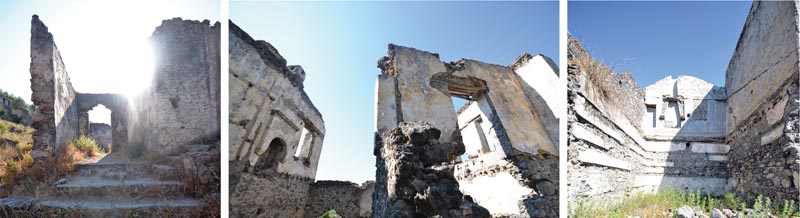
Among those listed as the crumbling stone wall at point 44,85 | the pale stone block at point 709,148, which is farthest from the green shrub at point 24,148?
the pale stone block at point 709,148

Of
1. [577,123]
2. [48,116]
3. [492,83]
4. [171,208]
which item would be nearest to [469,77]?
[492,83]

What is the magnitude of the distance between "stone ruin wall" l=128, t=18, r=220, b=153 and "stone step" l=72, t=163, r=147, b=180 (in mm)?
903

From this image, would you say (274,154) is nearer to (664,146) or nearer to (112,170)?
(112,170)

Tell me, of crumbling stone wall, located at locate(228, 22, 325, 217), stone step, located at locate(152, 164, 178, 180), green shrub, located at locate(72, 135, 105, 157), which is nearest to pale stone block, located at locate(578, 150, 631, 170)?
crumbling stone wall, located at locate(228, 22, 325, 217)

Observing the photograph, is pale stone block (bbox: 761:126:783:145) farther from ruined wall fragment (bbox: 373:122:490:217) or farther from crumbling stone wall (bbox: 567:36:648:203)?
ruined wall fragment (bbox: 373:122:490:217)

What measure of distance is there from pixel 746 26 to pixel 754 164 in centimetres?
280

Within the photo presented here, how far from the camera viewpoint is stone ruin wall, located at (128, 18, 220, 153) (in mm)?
7500

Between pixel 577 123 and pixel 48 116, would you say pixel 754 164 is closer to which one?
pixel 577 123

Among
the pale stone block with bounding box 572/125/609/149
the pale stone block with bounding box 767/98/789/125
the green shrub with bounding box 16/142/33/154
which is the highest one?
the pale stone block with bounding box 767/98/789/125

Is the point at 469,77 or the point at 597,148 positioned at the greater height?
the point at 469,77

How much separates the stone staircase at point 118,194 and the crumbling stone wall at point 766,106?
7743 mm

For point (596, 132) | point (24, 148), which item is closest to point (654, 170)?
point (596, 132)

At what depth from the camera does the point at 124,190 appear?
540 centimetres

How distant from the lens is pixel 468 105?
691cm
